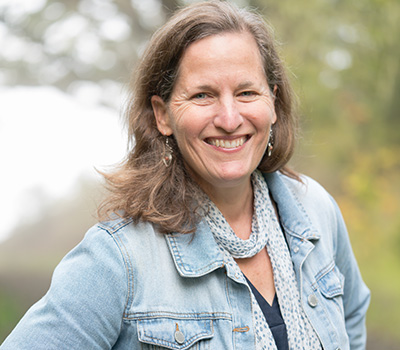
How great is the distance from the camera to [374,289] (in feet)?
19.3

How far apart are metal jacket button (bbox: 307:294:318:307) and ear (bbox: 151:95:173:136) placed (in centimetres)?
74

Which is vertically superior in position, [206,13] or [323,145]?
[323,145]

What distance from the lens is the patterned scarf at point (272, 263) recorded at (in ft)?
5.78

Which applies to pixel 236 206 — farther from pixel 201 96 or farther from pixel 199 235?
pixel 201 96

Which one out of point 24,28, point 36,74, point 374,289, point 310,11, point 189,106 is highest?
point 310,11

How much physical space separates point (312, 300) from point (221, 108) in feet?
2.42

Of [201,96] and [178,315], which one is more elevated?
[201,96]

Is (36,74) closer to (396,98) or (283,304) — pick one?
(396,98)

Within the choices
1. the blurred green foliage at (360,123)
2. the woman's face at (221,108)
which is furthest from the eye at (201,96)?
the blurred green foliage at (360,123)

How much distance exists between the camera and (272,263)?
1.91 meters

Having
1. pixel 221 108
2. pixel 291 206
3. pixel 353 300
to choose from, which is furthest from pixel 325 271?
pixel 221 108

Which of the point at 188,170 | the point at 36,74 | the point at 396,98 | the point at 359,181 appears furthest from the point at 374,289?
the point at 188,170

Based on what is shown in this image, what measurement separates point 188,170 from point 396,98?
4.34 meters

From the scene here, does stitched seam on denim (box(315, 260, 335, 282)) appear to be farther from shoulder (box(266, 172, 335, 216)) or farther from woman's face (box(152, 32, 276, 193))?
woman's face (box(152, 32, 276, 193))
